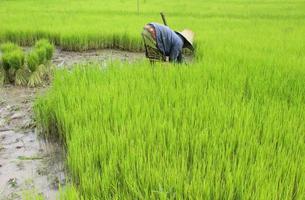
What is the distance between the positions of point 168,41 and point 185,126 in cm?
148

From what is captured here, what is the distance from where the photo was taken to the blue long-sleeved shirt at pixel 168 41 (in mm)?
3307

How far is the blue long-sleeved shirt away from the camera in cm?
331

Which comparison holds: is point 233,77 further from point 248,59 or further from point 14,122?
point 14,122

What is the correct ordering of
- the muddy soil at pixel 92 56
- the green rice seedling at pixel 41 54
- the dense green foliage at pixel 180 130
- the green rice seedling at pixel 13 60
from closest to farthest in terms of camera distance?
the dense green foliage at pixel 180 130 < the green rice seedling at pixel 13 60 < the green rice seedling at pixel 41 54 < the muddy soil at pixel 92 56

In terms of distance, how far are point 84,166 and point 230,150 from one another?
740 millimetres

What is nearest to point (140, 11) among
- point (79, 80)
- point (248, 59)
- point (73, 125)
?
point (248, 59)

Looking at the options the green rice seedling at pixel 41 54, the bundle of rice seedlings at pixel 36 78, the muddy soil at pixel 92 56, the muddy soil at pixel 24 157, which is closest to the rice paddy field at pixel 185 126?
the muddy soil at pixel 24 157

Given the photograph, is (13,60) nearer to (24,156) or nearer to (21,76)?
(21,76)

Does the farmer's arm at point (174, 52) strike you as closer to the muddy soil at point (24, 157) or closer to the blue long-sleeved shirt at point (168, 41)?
the blue long-sleeved shirt at point (168, 41)

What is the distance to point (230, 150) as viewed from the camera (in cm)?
178

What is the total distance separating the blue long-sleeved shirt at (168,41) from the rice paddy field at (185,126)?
0.23 m

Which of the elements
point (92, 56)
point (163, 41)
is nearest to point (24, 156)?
point (163, 41)

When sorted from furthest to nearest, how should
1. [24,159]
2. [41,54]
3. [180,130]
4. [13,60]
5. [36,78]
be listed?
[41,54]
[36,78]
[13,60]
[24,159]
[180,130]

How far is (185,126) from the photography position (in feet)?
6.74
